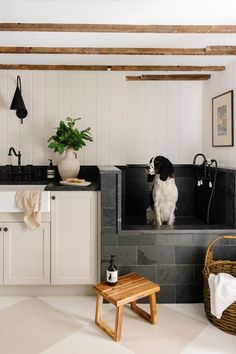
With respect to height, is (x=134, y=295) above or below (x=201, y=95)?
below

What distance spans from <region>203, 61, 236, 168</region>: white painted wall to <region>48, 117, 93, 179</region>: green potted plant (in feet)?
4.54

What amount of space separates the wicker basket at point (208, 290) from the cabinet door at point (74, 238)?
3.21 feet

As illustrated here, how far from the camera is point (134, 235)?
108 inches

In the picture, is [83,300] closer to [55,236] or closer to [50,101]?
[55,236]

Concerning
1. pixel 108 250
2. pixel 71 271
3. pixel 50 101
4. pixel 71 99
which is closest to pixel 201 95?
pixel 71 99

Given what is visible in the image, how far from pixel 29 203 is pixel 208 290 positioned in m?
1.66

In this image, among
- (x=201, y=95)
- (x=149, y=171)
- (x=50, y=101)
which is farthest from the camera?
(x=201, y=95)

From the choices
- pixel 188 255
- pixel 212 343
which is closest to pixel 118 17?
pixel 188 255

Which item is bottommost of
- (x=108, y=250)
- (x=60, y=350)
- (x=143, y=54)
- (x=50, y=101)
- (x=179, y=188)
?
(x=60, y=350)

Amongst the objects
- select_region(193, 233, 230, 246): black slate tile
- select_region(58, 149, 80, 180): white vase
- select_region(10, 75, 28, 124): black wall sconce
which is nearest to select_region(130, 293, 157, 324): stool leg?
select_region(193, 233, 230, 246): black slate tile

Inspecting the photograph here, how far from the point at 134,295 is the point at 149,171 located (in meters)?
1.31

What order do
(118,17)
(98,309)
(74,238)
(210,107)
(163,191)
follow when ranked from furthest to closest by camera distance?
(210,107)
(163,191)
(74,238)
(98,309)
(118,17)

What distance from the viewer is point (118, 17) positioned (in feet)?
7.00

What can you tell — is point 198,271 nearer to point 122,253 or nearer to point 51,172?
point 122,253
